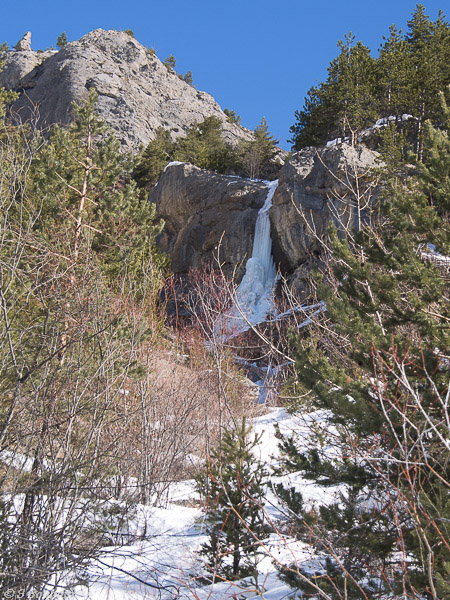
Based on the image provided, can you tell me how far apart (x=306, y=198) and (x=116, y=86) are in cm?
3127

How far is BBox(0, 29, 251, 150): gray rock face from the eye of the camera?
44.4 m

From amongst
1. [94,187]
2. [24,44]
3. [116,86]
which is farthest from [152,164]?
[24,44]

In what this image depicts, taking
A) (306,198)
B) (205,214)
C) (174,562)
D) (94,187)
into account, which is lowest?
(174,562)

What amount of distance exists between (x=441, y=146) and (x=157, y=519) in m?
5.10

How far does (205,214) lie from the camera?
91.2ft

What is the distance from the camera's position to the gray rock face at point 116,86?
4438 cm

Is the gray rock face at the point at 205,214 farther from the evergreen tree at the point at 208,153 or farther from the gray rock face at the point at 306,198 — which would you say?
the evergreen tree at the point at 208,153

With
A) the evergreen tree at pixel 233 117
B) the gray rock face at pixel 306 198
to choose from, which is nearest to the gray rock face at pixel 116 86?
the evergreen tree at pixel 233 117

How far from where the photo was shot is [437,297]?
14.1 feet

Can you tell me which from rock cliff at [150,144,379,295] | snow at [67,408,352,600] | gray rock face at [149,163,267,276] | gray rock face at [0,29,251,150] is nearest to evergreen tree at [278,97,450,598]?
snow at [67,408,352,600]

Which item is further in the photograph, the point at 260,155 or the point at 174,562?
the point at 260,155

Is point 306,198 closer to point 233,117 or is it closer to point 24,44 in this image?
point 233,117

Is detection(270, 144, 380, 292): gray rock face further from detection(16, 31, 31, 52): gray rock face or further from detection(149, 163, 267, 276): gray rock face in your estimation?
detection(16, 31, 31, 52): gray rock face

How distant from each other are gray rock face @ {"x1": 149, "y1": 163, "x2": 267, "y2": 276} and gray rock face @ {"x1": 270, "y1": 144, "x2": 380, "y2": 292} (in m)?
2.41
